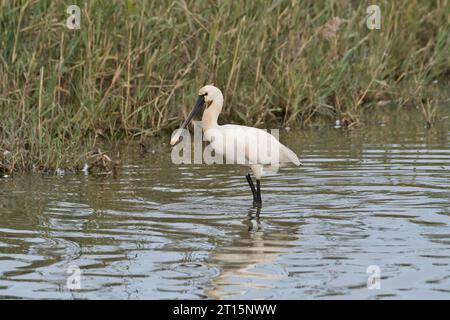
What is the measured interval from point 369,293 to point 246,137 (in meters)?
2.96

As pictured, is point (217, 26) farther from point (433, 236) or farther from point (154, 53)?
point (433, 236)

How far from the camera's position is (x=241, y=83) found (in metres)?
12.4

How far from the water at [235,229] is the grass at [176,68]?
560 millimetres

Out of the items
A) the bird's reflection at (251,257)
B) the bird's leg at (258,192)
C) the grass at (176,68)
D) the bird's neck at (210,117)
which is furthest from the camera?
the grass at (176,68)

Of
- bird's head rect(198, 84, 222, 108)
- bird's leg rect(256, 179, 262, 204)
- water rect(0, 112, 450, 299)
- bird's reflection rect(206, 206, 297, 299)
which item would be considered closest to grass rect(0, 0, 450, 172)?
water rect(0, 112, 450, 299)

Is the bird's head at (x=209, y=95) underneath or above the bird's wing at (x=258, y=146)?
above

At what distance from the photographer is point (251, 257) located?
7367 millimetres

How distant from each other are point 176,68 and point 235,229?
415 cm

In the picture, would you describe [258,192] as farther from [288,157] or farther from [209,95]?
[209,95]

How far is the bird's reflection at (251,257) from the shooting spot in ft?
21.7

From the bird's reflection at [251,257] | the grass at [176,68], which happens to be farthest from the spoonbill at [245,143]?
the grass at [176,68]

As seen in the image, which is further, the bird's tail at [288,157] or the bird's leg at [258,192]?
the bird's tail at [288,157]

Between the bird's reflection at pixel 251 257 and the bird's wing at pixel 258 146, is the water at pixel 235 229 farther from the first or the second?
the bird's wing at pixel 258 146

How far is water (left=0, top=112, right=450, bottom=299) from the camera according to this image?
21.8 ft
